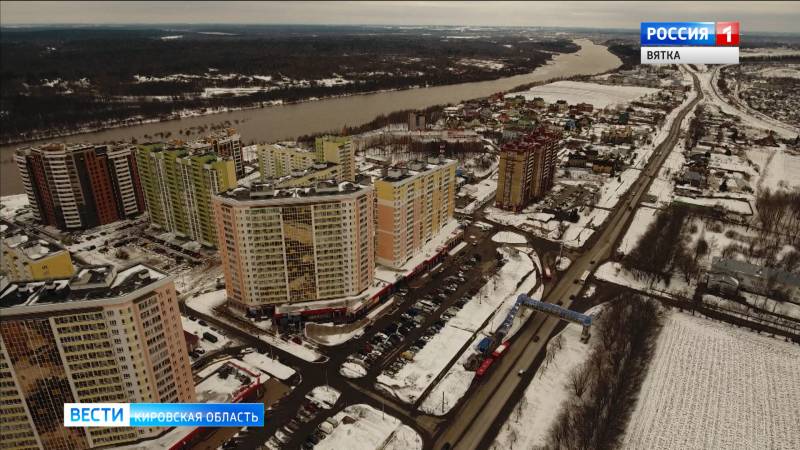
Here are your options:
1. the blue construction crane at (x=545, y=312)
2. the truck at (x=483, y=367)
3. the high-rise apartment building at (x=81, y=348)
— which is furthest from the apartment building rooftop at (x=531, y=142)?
the high-rise apartment building at (x=81, y=348)

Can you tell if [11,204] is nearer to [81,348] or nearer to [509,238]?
[81,348]

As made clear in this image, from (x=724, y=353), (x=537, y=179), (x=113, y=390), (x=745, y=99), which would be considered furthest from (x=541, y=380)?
(x=745, y=99)

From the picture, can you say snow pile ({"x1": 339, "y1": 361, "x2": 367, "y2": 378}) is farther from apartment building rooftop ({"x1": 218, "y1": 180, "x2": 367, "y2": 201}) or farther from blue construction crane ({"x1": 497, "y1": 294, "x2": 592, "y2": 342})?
apartment building rooftop ({"x1": 218, "y1": 180, "x2": 367, "y2": 201})

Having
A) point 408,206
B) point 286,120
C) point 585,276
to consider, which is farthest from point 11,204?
point 585,276

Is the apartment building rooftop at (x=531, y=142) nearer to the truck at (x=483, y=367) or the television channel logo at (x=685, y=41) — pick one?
the television channel logo at (x=685, y=41)

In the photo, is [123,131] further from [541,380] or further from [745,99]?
[745,99]

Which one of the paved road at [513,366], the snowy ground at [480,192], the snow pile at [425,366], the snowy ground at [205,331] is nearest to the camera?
the paved road at [513,366]
